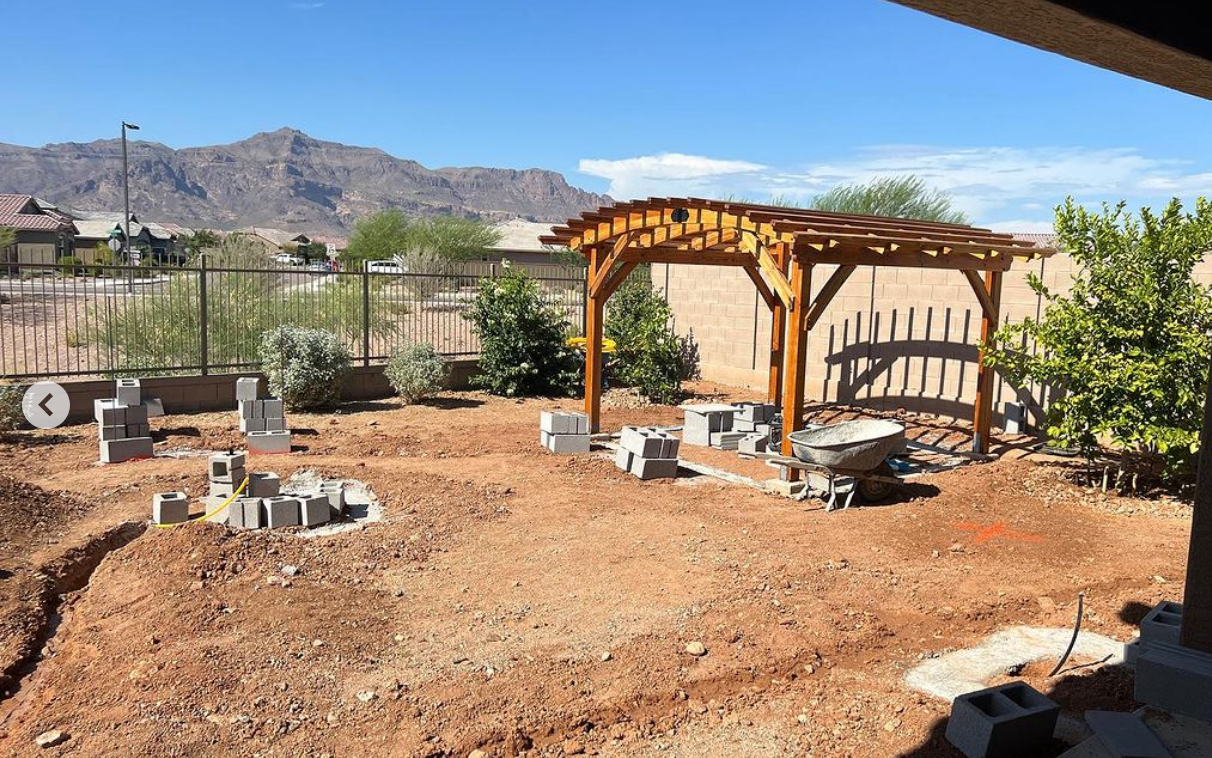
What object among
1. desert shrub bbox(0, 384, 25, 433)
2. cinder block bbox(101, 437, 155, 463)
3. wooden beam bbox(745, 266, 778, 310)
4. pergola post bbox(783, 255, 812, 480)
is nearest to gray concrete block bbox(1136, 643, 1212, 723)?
pergola post bbox(783, 255, 812, 480)

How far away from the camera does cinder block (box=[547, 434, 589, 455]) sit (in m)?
11.2

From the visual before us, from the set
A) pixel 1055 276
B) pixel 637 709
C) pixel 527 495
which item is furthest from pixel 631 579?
pixel 1055 276

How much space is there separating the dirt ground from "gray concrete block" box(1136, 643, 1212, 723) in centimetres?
44

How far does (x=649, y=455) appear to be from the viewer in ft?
32.7

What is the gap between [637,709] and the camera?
15.4ft

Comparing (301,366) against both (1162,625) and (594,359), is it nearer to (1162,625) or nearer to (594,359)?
(594,359)

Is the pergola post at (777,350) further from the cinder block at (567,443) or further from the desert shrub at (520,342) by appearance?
the desert shrub at (520,342)

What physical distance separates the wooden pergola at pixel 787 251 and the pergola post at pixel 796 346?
0.01 m

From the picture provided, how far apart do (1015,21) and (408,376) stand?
43.7ft

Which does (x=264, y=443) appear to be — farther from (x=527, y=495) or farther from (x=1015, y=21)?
(x=1015, y=21)

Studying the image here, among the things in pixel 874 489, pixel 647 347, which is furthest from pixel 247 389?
pixel 874 489

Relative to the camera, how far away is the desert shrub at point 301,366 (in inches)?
532

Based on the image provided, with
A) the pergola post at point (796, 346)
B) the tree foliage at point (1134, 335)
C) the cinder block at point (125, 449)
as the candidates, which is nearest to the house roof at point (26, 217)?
the cinder block at point (125, 449)

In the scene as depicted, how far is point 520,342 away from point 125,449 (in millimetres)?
7262
